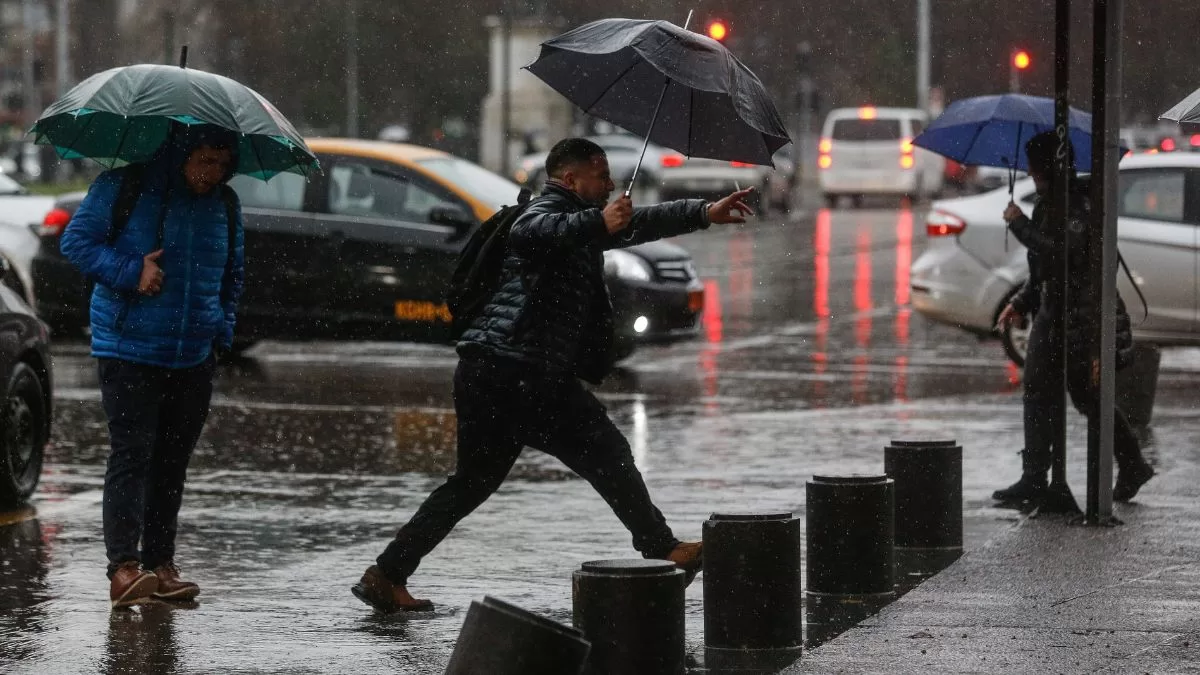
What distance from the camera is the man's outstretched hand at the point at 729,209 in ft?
20.8

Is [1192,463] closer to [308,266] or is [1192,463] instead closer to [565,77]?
[565,77]

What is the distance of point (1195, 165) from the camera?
47.3 feet

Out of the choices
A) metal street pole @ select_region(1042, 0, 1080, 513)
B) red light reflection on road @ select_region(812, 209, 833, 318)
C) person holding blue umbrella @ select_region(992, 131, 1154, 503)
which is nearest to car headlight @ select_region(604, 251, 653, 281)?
red light reflection on road @ select_region(812, 209, 833, 318)

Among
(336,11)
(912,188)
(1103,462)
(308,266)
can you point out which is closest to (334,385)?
(308,266)

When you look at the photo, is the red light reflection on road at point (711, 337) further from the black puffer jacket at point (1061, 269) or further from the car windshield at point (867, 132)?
the car windshield at point (867, 132)

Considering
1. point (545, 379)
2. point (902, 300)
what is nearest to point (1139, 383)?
point (545, 379)

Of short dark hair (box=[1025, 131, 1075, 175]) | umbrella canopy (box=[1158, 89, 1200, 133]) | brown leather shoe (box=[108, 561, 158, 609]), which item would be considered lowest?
brown leather shoe (box=[108, 561, 158, 609])

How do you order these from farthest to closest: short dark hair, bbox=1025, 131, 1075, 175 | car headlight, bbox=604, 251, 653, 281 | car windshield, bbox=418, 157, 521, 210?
car windshield, bbox=418, 157, 521, 210 < car headlight, bbox=604, 251, 653, 281 < short dark hair, bbox=1025, 131, 1075, 175

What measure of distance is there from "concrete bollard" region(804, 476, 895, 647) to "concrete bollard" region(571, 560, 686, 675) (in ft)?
4.72

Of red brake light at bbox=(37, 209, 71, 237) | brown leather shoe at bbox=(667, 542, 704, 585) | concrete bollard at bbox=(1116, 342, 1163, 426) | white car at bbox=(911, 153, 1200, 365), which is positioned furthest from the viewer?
red brake light at bbox=(37, 209, 71, 237)

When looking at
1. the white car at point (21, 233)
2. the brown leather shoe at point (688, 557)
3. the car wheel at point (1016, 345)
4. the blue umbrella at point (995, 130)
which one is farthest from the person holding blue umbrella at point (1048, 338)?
the white car at point (21, 233)

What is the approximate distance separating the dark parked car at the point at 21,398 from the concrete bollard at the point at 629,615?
417 cm

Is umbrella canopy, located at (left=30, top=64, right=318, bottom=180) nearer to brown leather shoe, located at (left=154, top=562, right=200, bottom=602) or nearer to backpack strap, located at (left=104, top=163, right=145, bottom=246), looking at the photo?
backpack strap, located at (left=104, top=163, right=145, bottom=246)

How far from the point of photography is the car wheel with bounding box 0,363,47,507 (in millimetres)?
9281
